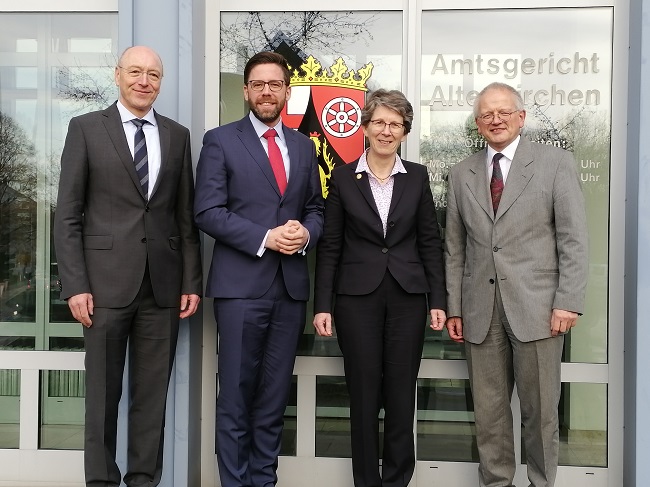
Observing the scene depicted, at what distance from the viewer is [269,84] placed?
11.0 feet

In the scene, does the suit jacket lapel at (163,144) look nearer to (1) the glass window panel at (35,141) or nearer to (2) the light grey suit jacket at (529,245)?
(1) the glass window panel at (35,141)

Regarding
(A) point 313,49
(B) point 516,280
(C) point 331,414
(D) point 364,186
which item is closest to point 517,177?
(B) point 516,280

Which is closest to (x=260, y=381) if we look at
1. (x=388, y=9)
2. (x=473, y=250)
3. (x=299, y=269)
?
(x=299, y=269)

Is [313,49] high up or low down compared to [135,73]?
up

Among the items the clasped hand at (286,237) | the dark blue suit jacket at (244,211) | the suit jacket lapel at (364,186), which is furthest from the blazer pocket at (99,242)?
the suit jacket lapel at (364,186)

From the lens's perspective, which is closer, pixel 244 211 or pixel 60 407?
pixel 244 211

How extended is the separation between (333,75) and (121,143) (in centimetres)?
140

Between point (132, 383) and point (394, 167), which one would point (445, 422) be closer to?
point (394, 167)

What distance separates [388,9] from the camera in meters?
4.03

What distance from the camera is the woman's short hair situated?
3.38 meters

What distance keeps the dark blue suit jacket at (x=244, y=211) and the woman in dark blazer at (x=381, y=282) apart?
0.16 meters

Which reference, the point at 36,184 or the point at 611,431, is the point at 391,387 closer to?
the point at 611,431

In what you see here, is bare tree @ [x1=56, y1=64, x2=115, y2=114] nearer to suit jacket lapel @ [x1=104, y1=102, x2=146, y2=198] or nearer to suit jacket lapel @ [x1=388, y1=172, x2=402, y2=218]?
suit jacket lapel @ [x1=104, y1=102, x2=146, y2=198]

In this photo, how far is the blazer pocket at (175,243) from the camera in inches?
131
